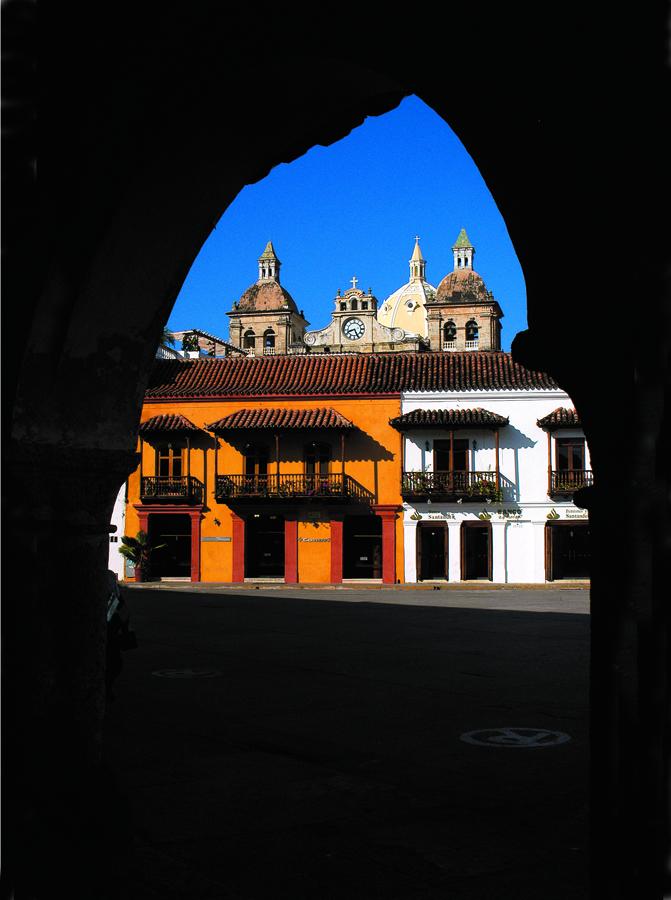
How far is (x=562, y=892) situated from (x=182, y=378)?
35.2 metres

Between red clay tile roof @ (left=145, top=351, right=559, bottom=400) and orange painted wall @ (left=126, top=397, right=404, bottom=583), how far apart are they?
44cm

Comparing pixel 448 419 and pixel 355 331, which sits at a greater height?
pixel 355 331

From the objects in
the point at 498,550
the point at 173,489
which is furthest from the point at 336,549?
the point at 173,489

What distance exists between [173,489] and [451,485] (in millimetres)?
10369

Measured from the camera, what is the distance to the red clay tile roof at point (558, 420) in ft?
109

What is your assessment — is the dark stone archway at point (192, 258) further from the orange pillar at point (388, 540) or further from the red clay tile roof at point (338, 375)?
the red clay tile roof at point (338, 375)

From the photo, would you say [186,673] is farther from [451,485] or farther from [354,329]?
[354,329]

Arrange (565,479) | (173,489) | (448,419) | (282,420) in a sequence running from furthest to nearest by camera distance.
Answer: (173,489)
(282,420)
(448,419)
(565,479)

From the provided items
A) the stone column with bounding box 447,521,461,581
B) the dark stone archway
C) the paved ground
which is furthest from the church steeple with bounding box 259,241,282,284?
the dark stone archway

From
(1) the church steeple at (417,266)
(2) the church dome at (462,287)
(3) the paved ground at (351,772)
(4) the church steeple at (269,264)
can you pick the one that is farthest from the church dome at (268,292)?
(3) the paved ground at (351,772)

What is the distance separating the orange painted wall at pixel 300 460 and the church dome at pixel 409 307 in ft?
201

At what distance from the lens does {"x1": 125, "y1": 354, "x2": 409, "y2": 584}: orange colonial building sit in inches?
1394

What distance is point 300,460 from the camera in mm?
36062

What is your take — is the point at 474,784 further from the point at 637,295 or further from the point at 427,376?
the point at 427,376
